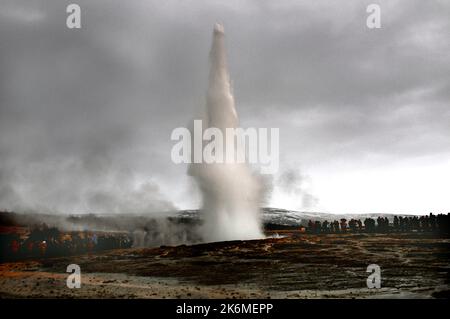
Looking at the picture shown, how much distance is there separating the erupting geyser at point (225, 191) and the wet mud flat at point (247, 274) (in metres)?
13.1

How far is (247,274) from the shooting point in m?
26.7

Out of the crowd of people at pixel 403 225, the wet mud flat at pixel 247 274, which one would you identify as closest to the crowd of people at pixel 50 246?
the wet mud flat at pixel 247 274

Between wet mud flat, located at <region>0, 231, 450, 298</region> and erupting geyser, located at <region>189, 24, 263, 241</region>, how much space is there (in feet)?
43.1

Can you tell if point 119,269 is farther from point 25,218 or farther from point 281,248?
point 25,218

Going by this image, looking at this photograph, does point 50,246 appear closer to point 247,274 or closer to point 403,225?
point 247,274

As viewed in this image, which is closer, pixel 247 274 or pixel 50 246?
pixel 247 274

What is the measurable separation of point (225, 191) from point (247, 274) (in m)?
29.9

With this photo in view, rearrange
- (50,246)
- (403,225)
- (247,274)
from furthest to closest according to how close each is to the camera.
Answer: (403,225)
(50,246)
(247,274)

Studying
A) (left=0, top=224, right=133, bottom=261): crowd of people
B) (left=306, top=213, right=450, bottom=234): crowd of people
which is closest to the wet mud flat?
(left=0, top=224, right=133, bottom=261): crowd of people

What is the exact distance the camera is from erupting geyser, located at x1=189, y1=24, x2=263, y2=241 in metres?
55.9

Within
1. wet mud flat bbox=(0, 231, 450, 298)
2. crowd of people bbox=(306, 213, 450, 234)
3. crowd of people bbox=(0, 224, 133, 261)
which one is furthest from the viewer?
crowd of people bbox=(306, 213, 450, 234)

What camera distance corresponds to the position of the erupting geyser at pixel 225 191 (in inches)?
2202

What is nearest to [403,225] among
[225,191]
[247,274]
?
[225,191]

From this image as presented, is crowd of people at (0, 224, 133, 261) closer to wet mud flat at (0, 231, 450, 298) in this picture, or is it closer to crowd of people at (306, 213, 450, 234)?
wet mud flat at (0, 231, 450, 298)
